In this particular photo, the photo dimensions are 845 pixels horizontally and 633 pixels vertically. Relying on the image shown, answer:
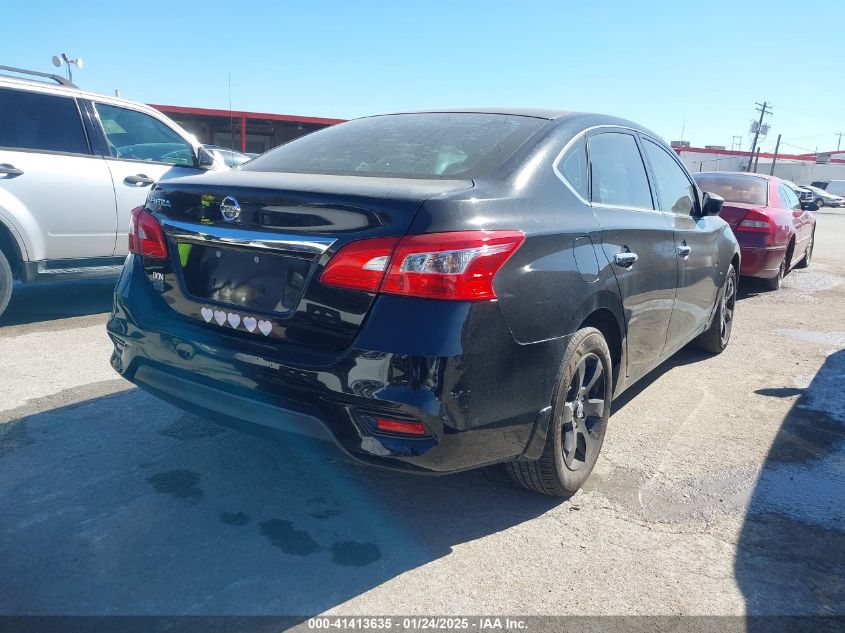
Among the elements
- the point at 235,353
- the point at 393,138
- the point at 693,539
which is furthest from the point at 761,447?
the point at 235,353

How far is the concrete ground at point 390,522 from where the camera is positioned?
2.39 m

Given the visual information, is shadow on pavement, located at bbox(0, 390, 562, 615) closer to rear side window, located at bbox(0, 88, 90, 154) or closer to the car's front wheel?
the car's front wheel

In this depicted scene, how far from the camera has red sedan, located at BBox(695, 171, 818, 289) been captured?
25.9 feet

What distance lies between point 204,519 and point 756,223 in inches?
279

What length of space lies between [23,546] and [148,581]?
1.78ft

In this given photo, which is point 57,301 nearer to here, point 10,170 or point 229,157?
point 10,170

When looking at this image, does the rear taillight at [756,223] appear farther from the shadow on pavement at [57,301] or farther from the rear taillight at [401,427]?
the rear taillight at [401,427]

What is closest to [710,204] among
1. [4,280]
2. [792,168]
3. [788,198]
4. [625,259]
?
[625,259]

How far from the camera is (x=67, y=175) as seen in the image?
5500 mm

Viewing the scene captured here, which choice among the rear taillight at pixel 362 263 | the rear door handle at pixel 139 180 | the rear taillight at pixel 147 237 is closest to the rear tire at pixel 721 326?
the rear taillight at pixel 362 263

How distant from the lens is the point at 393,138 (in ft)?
10.8

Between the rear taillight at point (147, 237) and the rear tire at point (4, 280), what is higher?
the rear taillight at point (147, 237)

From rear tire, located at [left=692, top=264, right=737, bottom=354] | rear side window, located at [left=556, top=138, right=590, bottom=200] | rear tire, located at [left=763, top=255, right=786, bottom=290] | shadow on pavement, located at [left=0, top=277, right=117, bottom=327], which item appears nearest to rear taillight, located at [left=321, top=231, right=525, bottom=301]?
rear side window, located at [left=556, top=138, right=590, bottom=200]

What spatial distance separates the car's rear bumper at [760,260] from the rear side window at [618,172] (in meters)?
4.74
